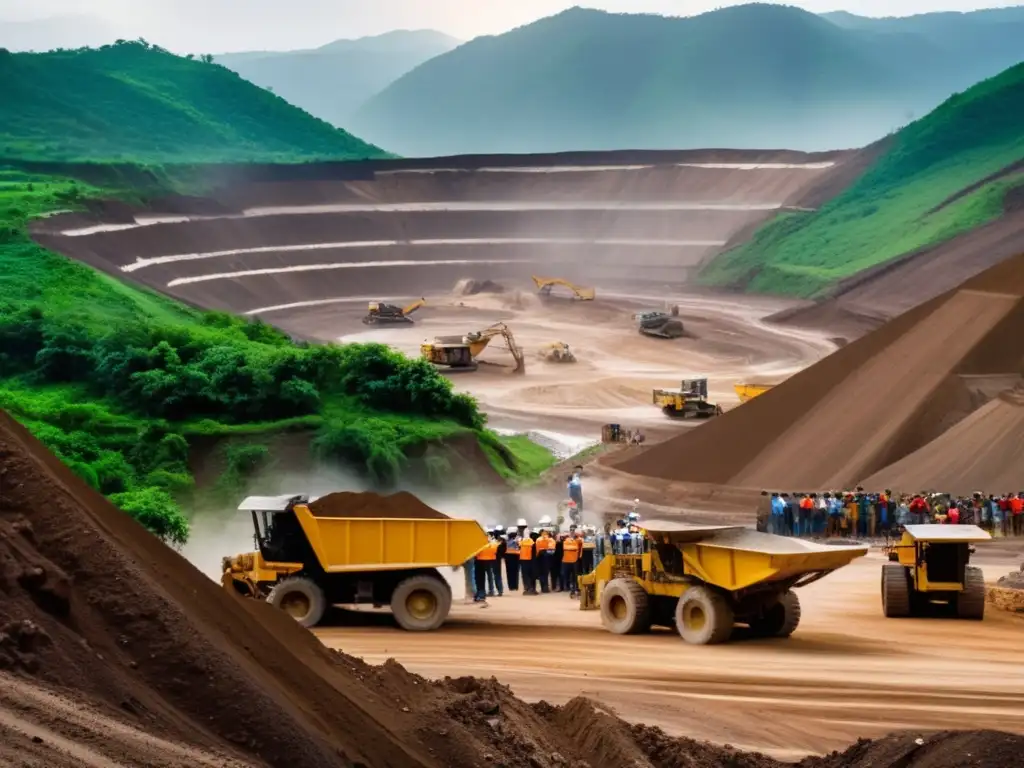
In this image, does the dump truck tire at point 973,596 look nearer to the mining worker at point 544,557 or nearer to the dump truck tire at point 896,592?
the dump truck tire at point 896,592

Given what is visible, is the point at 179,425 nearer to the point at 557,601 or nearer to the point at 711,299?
the point at 557,601

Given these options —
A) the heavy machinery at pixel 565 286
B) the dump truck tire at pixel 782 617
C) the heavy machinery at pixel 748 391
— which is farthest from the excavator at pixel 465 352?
the dump truck tire at pixel 782 617

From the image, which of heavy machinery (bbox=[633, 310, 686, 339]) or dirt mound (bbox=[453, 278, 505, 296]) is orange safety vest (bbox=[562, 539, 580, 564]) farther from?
dirt mound (bbox=[453, 278, 505, 296])

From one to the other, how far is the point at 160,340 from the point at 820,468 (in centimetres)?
1589

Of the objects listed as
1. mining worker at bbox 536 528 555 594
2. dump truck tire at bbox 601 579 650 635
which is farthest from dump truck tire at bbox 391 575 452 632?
mining worker at bbox 536 528 555 594

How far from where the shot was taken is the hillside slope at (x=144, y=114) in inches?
4776

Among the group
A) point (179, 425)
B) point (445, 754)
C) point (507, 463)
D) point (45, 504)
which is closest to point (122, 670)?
point (45, 504)

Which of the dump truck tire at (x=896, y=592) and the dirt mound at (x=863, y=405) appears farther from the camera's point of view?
the dirt mound at (x=863, y=405)

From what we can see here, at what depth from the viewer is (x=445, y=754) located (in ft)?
41.4

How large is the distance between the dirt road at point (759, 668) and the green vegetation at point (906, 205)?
215 feet

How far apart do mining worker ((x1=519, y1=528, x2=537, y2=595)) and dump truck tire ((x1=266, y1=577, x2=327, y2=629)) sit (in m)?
4.63

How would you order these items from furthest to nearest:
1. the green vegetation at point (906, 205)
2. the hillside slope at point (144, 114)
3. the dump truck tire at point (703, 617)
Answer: the hillside slope at point (144, 114) → the green vegetation at point (906, 205) → the dump truck tire at point (703, 617)

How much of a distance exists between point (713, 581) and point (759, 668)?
2.02 m

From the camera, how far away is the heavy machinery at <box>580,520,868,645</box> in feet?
69.5
